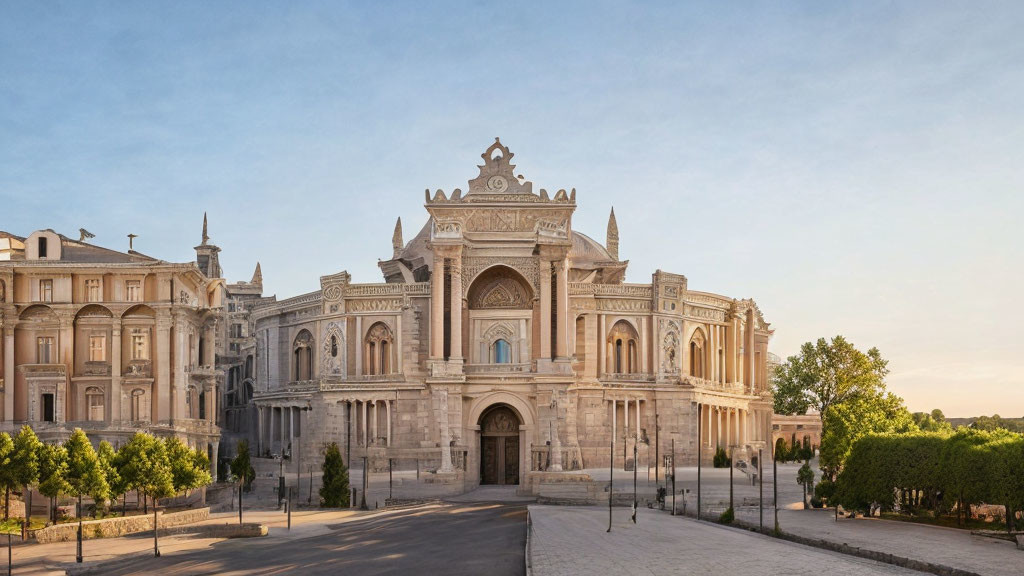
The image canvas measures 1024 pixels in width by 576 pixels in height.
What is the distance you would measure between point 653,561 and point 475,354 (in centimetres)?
4184

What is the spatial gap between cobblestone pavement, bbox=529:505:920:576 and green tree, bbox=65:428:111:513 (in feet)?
63.7

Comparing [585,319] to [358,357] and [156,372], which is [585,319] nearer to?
[358,357]

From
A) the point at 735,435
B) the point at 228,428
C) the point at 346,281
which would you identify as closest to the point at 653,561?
the point at 346,281

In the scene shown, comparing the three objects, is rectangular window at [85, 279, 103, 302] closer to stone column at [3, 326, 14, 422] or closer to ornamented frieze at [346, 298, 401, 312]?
stone column at [3, 326, 14, 422]

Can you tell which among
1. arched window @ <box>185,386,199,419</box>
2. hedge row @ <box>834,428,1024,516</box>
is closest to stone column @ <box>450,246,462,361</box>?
arched window @ <box>185,386,199,419</box>

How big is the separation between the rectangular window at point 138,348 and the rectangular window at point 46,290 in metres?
4.95

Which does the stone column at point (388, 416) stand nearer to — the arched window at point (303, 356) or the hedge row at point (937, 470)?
the arched window at point (303, 356)

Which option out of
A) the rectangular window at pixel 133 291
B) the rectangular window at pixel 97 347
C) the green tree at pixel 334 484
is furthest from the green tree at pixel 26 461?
the green tree at pixel 334 484

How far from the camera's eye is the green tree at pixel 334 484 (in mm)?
65000

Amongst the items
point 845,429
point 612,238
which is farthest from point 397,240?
point 845,429

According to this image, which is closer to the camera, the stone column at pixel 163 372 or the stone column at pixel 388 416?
the stone column at pixel 163 372

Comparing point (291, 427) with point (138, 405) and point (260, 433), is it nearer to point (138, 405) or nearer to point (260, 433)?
point (260, 433)

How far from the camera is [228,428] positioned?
110938mm

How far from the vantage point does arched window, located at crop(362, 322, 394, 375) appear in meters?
82.4
